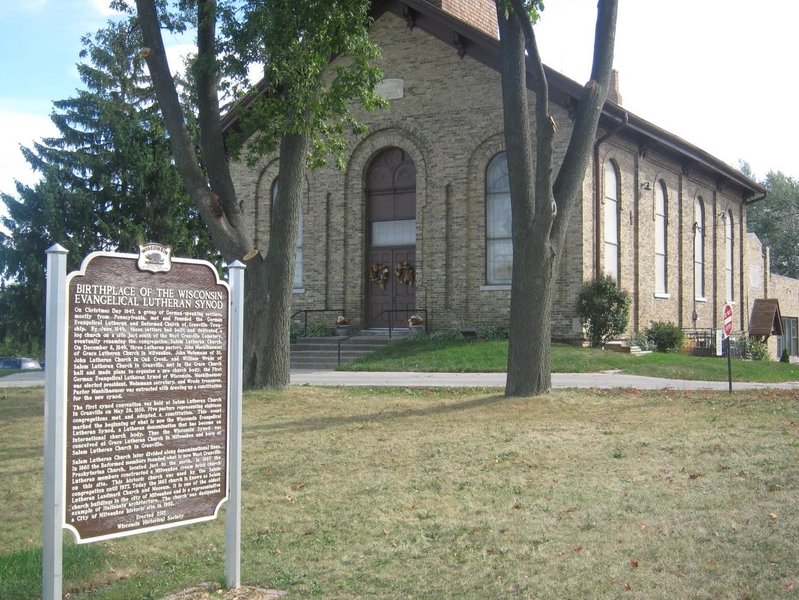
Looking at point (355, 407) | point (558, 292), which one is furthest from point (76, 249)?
point (355, 407)

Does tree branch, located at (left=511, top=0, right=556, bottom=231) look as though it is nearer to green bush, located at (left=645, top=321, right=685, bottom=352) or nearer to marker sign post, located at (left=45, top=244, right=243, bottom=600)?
marker sign post, located at (left=45, top=244, right=243, bottom=600)

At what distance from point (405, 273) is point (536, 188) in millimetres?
13771

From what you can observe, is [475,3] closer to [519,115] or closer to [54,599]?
[519,115]

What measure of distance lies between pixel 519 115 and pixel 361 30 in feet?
10.9

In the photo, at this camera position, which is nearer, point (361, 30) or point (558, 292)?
point (361, 30)

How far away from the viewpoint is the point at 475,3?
1211 inches

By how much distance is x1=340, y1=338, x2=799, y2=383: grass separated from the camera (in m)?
21.3

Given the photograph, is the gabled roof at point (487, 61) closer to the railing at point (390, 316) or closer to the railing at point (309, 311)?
the railing at point (309, 311)

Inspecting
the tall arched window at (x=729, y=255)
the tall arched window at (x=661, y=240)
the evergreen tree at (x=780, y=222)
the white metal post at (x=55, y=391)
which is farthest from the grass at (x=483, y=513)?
the evergreen tree at (x=780, y=222)

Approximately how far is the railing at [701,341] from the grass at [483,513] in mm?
18628

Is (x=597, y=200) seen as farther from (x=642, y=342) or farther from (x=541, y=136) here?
(x=541, y=136)

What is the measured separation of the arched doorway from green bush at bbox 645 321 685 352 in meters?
7.66

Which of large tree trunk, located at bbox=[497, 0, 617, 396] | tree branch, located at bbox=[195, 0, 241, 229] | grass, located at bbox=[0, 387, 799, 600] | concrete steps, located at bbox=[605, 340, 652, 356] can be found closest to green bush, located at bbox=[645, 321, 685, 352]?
concrete steps, located at bbox=[605, 340, 652, 356]

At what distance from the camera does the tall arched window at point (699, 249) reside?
113 feet
